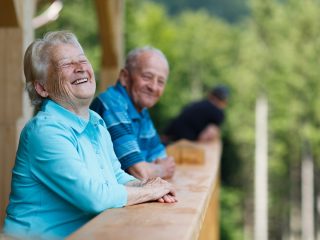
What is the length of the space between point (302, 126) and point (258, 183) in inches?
136

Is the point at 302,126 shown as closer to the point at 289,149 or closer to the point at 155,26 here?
the point at 289,149

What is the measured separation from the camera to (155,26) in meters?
38.8

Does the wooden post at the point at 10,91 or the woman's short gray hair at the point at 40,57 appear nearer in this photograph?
the woman's short gray hair at the point at 40,57

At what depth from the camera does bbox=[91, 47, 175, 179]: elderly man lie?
11.6 feet

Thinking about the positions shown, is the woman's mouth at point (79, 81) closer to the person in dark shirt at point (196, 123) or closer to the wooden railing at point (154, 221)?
the wooden railing at point (154, 221)

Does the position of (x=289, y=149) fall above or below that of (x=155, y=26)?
→ below

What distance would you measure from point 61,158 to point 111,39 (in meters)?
6.08

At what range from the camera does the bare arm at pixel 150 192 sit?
2.51m

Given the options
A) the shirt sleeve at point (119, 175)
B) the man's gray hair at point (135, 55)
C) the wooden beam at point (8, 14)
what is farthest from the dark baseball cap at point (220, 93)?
the shirt sleeve at point (119, 175)

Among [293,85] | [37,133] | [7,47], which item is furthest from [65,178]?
[293,85]

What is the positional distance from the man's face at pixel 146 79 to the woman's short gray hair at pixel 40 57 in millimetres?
1386

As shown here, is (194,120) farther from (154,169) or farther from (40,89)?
(40,89)

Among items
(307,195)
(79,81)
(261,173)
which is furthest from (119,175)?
(307,195)

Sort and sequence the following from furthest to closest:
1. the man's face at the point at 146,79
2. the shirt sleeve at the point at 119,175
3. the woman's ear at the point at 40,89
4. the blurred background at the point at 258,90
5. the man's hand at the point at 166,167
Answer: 1. the blurred background at the point at 258,90
2. the man's face at the point at 146,79
3. the man's hand at the point at 166,167
4. the shirt sleeve at the point at 119,175
5. the woman's ear at the point at 40,89
